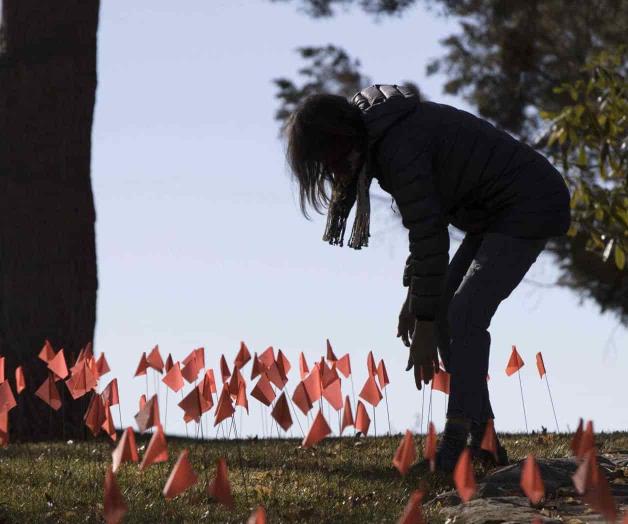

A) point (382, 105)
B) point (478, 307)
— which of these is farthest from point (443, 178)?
point (478, 307)

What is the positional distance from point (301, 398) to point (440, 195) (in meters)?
1.22

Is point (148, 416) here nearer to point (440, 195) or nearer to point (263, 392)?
point (263, 392)

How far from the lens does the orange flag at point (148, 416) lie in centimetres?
451

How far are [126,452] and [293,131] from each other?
1723 millimetres

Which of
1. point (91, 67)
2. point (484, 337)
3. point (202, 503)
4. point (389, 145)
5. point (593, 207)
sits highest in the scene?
point (91, 67)

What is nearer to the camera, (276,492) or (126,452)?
(126,452)

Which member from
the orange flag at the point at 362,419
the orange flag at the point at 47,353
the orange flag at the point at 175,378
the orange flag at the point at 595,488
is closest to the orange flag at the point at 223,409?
the orange flag at the point at 362,419

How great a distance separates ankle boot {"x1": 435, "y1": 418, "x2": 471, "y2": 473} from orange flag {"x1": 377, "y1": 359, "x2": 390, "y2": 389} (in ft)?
2.27

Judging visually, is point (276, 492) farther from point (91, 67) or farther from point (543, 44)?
point (543, 44)

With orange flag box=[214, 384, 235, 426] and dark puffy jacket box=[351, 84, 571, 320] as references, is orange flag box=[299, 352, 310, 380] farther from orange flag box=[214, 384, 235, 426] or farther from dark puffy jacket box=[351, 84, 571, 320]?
dark puffy jacket box=[351, 84, 571, 320]

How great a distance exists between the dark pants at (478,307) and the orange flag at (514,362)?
1.40 meters

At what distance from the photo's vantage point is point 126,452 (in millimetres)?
3949

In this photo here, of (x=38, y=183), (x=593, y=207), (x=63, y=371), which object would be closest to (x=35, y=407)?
(x=38, y=183)

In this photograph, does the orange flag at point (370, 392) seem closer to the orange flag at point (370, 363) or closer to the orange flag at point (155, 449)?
the orange flag at point (370, 363)
